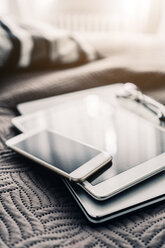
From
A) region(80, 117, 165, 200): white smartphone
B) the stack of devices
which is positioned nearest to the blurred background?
the stack of devices

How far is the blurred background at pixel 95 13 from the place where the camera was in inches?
80.0

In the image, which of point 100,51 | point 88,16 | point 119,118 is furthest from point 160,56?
point 88,16

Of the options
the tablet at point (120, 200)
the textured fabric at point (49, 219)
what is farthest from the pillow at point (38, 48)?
the tablet at point (120, 200)

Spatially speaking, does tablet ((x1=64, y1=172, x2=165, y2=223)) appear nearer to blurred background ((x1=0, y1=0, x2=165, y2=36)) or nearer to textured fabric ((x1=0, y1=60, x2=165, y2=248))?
textured fabric ((x1=0, y1=60, x2=165, y2=248))

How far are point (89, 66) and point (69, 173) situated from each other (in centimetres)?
55

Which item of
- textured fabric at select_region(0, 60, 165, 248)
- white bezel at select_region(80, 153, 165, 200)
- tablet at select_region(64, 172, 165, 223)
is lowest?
textured fabric at select_region(0, 60, 165, 248)

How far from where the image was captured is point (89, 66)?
895 millimetres

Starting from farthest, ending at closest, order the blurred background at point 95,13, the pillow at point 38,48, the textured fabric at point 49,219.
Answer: the blurred background at point 95,13 → the pillow at point 38,48 → the textured fabric at point 49,219

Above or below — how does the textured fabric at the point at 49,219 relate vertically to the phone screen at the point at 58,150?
below

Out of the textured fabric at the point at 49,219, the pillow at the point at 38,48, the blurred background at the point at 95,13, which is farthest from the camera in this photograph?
the blurred background at the point at 95,13

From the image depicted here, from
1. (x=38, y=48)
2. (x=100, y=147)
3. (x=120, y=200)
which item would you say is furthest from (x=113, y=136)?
(x=38, y=48)

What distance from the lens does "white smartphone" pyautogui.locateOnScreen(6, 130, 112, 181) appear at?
409 mm

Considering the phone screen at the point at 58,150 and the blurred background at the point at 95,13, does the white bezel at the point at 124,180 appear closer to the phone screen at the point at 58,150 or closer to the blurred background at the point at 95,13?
the phone screen at the point at 58,150

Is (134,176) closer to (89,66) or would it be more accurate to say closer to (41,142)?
(41,142)
